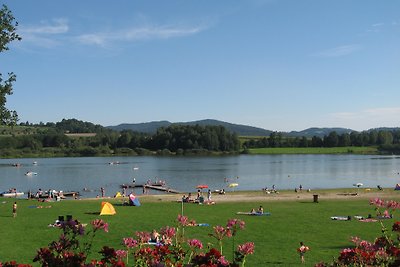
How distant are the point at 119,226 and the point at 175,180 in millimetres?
62027

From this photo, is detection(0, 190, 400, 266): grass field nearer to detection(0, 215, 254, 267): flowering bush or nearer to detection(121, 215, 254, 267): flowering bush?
detection(121, 215, 254, 267): flowering bush

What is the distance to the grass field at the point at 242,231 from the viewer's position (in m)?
21.4

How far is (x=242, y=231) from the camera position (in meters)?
26.6

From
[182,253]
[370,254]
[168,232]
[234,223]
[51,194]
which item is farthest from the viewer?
[51,194]

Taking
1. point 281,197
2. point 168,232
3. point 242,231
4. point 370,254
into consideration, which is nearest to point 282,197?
point 281,197

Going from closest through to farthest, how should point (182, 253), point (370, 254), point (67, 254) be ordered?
point (67, 254) < point (370, 254) < point (182, 253)

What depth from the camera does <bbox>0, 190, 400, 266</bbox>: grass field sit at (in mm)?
21359

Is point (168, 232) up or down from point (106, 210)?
up

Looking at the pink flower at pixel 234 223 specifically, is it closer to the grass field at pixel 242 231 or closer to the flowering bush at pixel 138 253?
the flowering bush at pixel 138 253

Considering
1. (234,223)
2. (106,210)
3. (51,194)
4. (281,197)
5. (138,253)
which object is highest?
(234,223)

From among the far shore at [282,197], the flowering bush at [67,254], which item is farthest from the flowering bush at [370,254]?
the far shore at [282,197]

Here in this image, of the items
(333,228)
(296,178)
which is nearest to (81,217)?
(333,228)

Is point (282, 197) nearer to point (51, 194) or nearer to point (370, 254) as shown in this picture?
point (51, 194)

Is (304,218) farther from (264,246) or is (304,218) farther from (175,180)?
(175,180)
